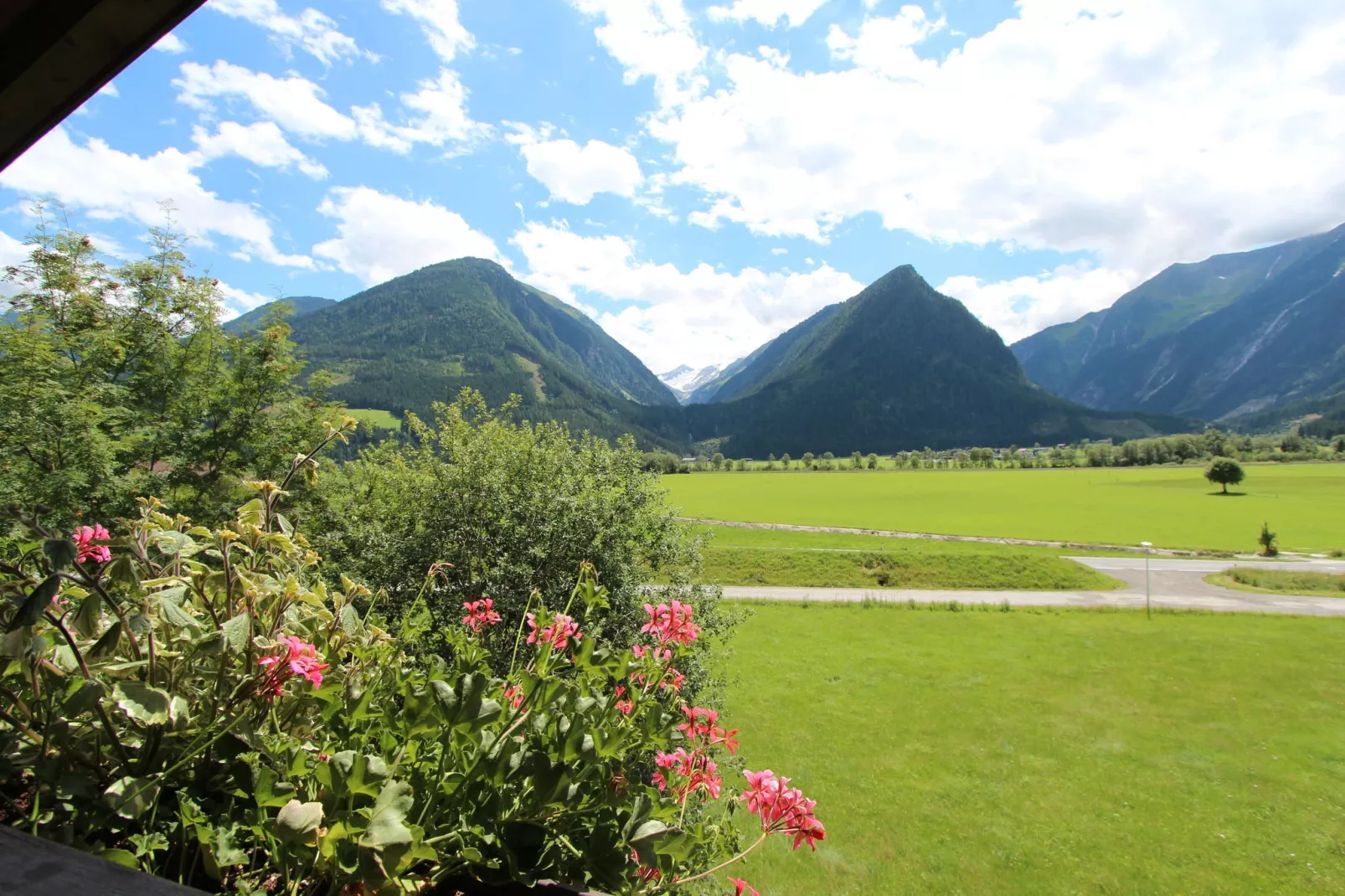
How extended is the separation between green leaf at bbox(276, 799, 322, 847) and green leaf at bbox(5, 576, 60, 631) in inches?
19.2

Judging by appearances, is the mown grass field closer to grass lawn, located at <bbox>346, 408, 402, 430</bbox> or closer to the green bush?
grass lawn, located at <bbox>346, 408, 402, 430</bbox>

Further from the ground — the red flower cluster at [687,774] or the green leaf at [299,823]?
the green leaf at [299,823]

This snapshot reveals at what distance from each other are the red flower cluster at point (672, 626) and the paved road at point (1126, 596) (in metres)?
31.8

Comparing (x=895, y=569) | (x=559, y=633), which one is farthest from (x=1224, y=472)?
(x=559, y=633)

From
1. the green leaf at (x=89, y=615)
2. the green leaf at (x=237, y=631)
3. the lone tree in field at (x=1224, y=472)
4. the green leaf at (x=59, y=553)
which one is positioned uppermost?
the green leaf at (x=59, y=553)

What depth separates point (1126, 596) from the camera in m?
34.2

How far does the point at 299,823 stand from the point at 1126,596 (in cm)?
4326

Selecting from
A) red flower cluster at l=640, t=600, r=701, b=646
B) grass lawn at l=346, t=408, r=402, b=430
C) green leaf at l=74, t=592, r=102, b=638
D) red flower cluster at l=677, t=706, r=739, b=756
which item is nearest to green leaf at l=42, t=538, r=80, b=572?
green leaf at l=74, t=592, r=102, b=638

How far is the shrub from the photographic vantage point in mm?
1077

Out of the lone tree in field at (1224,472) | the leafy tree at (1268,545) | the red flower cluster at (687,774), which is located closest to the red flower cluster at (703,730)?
the red flower cluster at (687,774)

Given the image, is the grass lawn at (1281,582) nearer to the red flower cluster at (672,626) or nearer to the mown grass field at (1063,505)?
the mown grass field at (1063,505)

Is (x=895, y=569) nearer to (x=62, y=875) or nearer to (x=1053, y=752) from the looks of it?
(x=1053, y=752)

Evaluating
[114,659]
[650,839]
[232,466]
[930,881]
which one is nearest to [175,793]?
[114,659]

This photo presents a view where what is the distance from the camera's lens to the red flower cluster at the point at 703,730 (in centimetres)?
199
